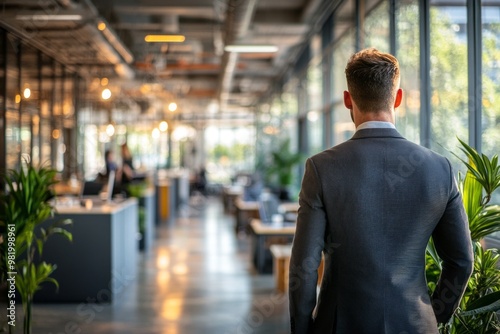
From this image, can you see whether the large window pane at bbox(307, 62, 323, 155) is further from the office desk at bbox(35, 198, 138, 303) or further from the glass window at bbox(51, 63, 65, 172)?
the office desk at bbox(35, 198, 138, 303)

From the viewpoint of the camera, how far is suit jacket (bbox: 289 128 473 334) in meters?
1.83

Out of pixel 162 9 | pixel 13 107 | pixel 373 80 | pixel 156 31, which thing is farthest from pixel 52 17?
pixel 373 80

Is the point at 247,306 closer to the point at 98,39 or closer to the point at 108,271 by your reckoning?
the point at 108,271

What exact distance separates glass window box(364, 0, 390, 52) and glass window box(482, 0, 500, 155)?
8.02ft

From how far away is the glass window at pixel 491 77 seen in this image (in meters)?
3.86

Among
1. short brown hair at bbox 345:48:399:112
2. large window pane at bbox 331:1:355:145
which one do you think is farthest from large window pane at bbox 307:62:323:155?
short brown hair at bbox 345:48:399:112

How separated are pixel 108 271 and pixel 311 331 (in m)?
5.27

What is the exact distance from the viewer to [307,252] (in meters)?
1.85

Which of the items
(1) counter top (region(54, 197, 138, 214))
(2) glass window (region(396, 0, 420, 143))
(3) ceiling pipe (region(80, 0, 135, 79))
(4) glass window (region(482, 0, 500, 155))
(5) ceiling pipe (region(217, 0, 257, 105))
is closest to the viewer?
(4) glass window (region(482, 0, 500, 155))

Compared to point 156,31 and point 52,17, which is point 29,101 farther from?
point 156,31

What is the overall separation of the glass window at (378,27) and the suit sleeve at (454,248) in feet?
15.5

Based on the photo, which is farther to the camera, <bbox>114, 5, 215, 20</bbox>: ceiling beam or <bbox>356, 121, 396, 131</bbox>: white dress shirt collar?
<bbox>114, 5, 215, 20</bbox>: ceiling beam

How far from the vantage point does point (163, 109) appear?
24.2 m

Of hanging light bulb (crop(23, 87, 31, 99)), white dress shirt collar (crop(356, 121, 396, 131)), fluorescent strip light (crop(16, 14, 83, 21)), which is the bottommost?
white dress shirt collar (crop(356, 121, 396, 131))
